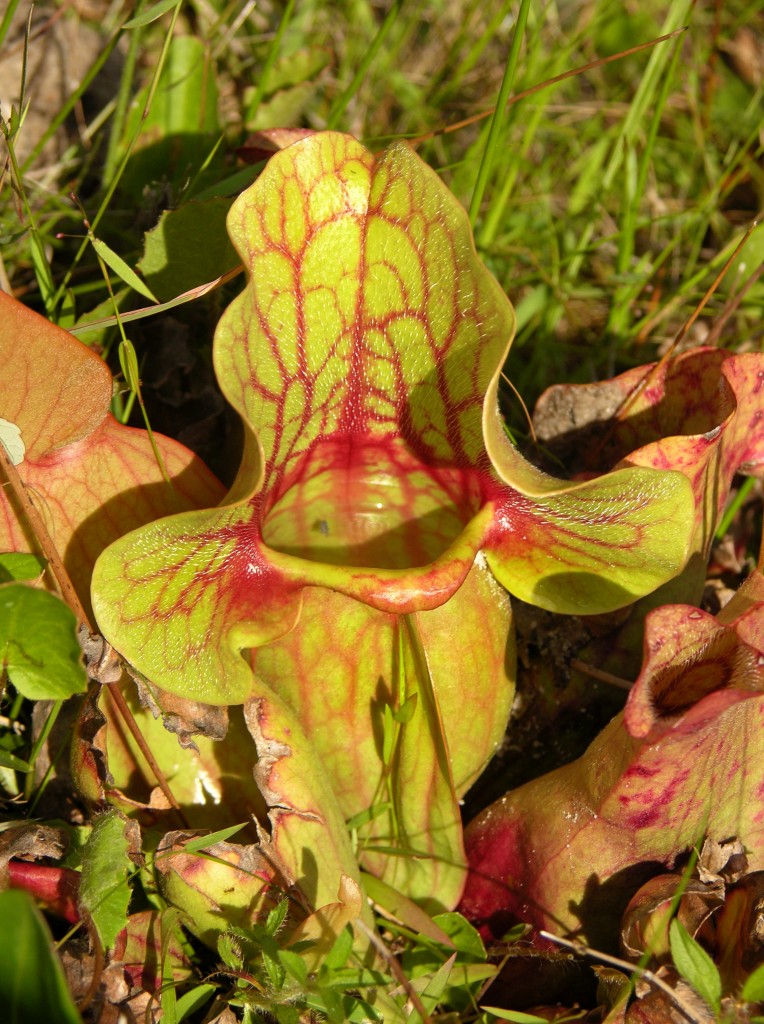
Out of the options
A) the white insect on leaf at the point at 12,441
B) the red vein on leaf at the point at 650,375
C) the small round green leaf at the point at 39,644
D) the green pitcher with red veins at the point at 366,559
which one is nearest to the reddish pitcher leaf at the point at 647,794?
the green pitcher with red veins at the point at 366,559

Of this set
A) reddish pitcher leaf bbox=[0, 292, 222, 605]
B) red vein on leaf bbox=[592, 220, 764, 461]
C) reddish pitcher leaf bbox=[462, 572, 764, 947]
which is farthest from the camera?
red vein on leaf bbox=[592, 220, 764, 461]

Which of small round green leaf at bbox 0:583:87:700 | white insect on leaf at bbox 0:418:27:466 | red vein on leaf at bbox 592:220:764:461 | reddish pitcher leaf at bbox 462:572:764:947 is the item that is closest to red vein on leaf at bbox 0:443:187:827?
white insect on leaf at bbox 0:418:27:466

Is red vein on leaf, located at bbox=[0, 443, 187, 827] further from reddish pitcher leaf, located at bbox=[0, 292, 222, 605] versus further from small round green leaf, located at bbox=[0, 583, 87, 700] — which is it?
small round green leaf, located at bbox=[0, 583, 87, 700]

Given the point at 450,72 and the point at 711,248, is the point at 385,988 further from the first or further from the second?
the point at 450,72

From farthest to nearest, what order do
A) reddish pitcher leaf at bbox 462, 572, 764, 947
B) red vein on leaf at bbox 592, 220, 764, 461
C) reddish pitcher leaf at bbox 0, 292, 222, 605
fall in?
1. red vein on leaf at bbox 592, 220, 764, 461
2. reddish pitcher leaf at bbox 0, 292, 222, 605
3. reddish pitcher leaf at bbox 462, 572, 764, 947

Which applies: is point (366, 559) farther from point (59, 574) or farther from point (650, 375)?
point (650, 375)

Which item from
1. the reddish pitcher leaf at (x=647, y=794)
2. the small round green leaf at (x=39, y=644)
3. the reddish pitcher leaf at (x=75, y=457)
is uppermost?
the reddish pitcher leaf at (x=75, y=457)

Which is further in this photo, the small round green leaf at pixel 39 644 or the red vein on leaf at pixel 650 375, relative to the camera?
the red vein on leaf at pixel 650 375

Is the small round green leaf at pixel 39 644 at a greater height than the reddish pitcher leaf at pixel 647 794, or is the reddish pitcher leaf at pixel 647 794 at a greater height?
the small round green leaf at pixel 39 644

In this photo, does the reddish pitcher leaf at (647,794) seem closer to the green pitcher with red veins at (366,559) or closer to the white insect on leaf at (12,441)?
the green pitcher with red veins at (366,559)
